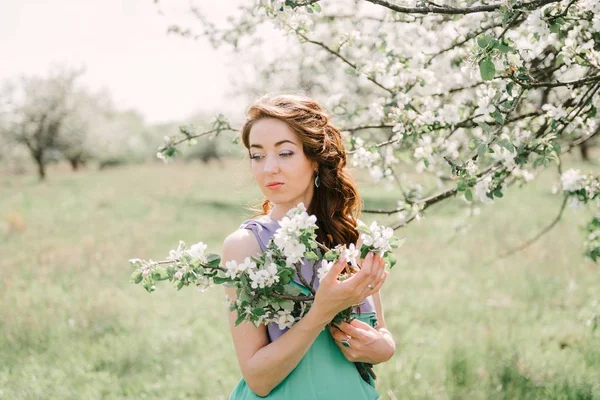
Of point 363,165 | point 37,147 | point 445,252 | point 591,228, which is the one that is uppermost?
point 363,165

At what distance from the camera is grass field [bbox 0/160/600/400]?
429 centimetres

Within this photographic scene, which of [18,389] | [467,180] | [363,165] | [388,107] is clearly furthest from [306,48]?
[18,389]

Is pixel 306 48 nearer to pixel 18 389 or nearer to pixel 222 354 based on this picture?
pixel 222 354

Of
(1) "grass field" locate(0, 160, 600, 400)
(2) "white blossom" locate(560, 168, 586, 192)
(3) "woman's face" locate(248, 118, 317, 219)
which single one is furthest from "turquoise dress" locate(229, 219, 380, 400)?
(2) "white blossom" locate(560, 168, 586, 192)

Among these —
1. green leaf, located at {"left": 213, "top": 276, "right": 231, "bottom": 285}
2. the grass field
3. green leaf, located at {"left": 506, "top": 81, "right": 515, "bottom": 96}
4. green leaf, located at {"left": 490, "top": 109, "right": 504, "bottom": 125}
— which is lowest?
the grass field

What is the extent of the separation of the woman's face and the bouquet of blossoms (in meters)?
0.45

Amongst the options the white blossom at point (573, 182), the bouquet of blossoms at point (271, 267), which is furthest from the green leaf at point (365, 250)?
the white blossom at point (573, 182)

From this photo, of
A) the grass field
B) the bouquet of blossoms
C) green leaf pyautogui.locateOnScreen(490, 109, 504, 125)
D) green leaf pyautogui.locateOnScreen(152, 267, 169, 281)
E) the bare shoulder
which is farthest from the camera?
the grass field

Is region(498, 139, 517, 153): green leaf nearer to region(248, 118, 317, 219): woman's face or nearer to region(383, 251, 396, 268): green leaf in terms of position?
region(383, 251, 396, 268): green leaf

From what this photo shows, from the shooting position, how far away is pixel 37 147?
2912 cm

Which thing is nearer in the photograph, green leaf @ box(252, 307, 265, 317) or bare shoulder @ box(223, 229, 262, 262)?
green leaf @ box(252, 307, 265, 317)

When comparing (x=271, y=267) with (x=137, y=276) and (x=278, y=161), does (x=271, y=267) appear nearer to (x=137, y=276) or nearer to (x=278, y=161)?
(x=137, y=276)

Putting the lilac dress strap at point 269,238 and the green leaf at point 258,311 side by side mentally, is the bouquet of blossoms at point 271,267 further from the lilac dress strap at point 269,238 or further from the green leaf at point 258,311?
the lilac dress strap at point 269,238

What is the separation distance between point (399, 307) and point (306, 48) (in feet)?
10.8
